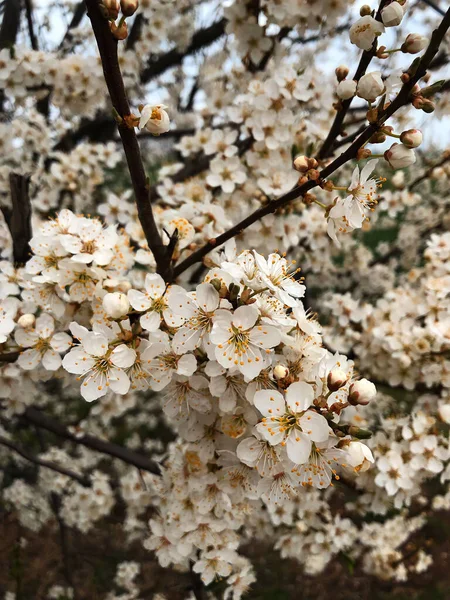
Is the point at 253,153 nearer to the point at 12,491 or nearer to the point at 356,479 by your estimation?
the point at 356,479

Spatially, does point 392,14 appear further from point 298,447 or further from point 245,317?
point 298,447

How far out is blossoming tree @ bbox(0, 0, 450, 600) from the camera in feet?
3.86

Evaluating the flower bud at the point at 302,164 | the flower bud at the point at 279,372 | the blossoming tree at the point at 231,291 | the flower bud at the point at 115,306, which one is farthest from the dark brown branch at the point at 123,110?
the flower bud at the point at 279,372

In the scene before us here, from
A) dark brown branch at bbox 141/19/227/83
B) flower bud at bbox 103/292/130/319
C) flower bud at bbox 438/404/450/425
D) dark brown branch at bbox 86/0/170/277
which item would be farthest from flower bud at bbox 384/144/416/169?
dark brown branch at bbox 141/19/227/83

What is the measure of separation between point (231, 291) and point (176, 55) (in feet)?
14.7

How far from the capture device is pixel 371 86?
1170 mm

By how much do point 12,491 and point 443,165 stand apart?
4769 mm

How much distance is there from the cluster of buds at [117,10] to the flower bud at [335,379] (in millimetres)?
977

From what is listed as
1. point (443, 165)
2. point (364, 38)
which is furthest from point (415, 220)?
point (364, 38)

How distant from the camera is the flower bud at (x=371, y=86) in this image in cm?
117

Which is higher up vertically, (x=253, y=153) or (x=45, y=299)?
(x=253, y=153)

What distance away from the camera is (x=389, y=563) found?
3.93m

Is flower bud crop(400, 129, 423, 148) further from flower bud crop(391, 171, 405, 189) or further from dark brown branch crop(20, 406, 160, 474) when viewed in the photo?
flower bud crop(391, 171, 405, 189)

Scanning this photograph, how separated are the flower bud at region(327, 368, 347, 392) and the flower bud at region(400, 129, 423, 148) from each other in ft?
2.03
